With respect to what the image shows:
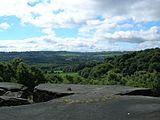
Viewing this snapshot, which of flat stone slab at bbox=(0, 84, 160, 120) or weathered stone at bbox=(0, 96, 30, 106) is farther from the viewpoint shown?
weathered stone at bbox=(0, 96, 30, 106)

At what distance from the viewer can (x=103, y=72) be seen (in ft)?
247

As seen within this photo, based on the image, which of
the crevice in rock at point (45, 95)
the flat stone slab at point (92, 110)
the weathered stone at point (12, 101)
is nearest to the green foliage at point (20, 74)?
the crevice in rock at point (45, 95)

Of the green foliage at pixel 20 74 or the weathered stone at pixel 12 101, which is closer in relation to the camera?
the weathered stone at pixel 12 101

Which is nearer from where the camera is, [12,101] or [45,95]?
[12,101]

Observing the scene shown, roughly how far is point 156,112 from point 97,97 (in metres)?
3.82

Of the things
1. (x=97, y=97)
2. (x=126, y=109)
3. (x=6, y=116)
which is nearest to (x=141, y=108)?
(x=126, y=109)

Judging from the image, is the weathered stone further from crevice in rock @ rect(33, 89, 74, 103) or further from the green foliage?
the green foliage

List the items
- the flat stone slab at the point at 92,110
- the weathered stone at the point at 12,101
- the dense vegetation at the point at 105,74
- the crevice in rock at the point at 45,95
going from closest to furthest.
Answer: the flat stone slab at the point at 92,110, the weathered stone at the point at 12,101, the crevice in rock at the point at 45,95, the dense vegetation at the point at 105,74

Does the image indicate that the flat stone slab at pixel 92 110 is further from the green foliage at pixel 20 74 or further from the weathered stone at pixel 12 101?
the green foliage at pixel 20 74

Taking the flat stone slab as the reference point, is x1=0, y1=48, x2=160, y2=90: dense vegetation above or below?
below

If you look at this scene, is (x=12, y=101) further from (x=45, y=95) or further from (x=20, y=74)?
(x=20, y=74)

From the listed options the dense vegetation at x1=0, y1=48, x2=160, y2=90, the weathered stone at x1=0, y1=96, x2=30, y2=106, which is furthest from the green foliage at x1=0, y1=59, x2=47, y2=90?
the weathered stone at x1=0, y1=96, x2=30, y2=106

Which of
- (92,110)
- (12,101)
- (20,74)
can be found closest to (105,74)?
(20,74)

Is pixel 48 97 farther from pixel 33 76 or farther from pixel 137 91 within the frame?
pixel 33 76
